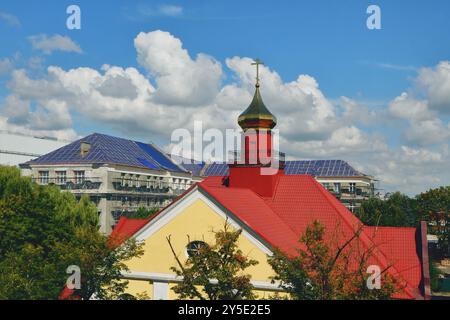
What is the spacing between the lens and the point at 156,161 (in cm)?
6731

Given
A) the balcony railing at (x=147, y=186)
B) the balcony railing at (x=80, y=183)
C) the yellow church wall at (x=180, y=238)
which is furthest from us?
the balcony railing at (x=147, y=186)

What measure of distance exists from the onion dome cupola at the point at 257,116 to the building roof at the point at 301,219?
3.31 metres

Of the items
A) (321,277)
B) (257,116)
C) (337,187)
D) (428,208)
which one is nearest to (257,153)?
(257,116)

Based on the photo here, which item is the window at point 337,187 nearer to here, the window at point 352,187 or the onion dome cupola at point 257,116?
the window at point 352,187

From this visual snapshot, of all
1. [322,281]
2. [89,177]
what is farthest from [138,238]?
[89,177]

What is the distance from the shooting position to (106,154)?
2212 inches

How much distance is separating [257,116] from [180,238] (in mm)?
9292

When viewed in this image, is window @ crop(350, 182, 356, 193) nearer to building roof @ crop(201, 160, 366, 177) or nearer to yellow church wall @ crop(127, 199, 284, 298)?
building roof @ crop(201, 160, 366, 177)

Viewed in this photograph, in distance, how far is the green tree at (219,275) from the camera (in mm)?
12914

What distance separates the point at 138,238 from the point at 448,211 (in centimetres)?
4857

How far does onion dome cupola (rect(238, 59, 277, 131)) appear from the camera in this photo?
83.5ft

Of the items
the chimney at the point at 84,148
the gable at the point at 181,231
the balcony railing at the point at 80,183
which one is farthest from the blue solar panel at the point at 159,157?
the gable at the point at 181,231

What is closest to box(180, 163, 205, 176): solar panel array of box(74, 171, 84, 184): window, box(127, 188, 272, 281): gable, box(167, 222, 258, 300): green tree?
box(74, 171, 84, 184): window
